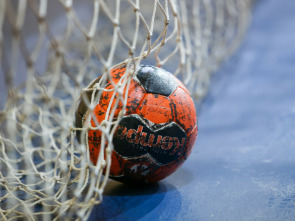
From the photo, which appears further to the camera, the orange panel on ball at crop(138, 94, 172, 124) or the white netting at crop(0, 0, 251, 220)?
the white netting at crop(0, 0, 251, 220)

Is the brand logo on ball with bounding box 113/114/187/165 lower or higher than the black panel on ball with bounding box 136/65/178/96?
lower

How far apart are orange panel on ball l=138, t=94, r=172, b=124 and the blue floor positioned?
33 centimetres

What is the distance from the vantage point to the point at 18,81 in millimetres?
3646

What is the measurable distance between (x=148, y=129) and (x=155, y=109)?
8cm

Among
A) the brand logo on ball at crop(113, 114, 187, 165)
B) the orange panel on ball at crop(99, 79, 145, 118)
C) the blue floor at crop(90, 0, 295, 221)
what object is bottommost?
the blue floor at crop(90, 0, 295, 221)

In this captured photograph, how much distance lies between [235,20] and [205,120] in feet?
5.20

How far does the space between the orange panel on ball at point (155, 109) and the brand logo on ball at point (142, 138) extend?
2 cm

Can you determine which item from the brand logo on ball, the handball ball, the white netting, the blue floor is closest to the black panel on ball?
the handball ball

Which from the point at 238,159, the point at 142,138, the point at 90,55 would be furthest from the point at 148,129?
the point at 90,55

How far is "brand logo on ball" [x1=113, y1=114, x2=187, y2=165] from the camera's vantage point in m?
1.25

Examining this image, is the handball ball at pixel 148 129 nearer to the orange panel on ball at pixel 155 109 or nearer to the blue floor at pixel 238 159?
the orange panel on ball at pixel 155 109

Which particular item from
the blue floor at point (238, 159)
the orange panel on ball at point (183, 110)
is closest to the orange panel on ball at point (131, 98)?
the orange panel on ball at point (183, 110)

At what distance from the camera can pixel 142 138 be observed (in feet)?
4.10

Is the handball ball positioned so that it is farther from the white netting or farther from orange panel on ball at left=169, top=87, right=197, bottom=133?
the white netting
